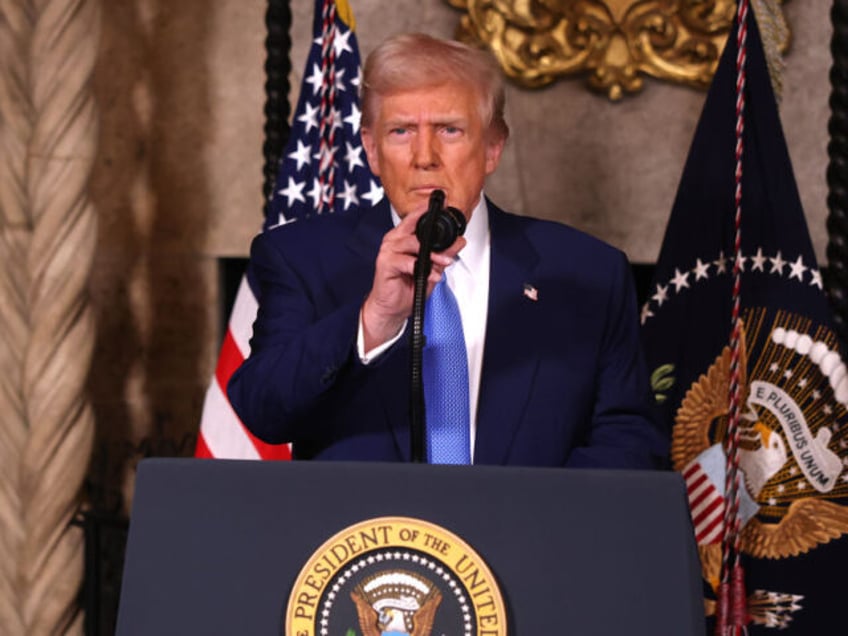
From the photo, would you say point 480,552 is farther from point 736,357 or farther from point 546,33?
point 546,33

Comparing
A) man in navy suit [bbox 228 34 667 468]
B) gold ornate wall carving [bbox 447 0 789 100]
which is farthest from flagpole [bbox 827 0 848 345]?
man in navy suit [bbox 228 34 667 468]

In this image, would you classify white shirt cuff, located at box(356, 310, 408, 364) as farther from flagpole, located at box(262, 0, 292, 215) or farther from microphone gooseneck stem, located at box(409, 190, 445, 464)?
flagpole, located at box(262, 0, 292, 215)

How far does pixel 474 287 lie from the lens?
1.80 metres

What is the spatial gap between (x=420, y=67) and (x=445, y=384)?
0.40 m

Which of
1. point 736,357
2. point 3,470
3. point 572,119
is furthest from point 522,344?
point 572,119

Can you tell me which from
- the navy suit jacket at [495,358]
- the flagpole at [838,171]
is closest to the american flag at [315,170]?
the flagpole at [838,171]

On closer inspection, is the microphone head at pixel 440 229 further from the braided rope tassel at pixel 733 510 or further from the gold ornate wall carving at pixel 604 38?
the gold ornate wall carving at pixel 604 38

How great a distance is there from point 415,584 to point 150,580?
235 millimetres

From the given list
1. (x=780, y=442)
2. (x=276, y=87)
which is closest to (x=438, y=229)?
(x=780, y=442)

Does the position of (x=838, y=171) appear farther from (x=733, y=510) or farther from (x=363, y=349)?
(x=363, y=349)

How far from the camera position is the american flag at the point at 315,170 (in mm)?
3232

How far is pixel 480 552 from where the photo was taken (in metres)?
1.12

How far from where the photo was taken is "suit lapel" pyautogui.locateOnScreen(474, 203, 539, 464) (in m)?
1.65

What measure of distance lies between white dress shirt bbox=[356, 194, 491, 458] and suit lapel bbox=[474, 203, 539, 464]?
11mm
